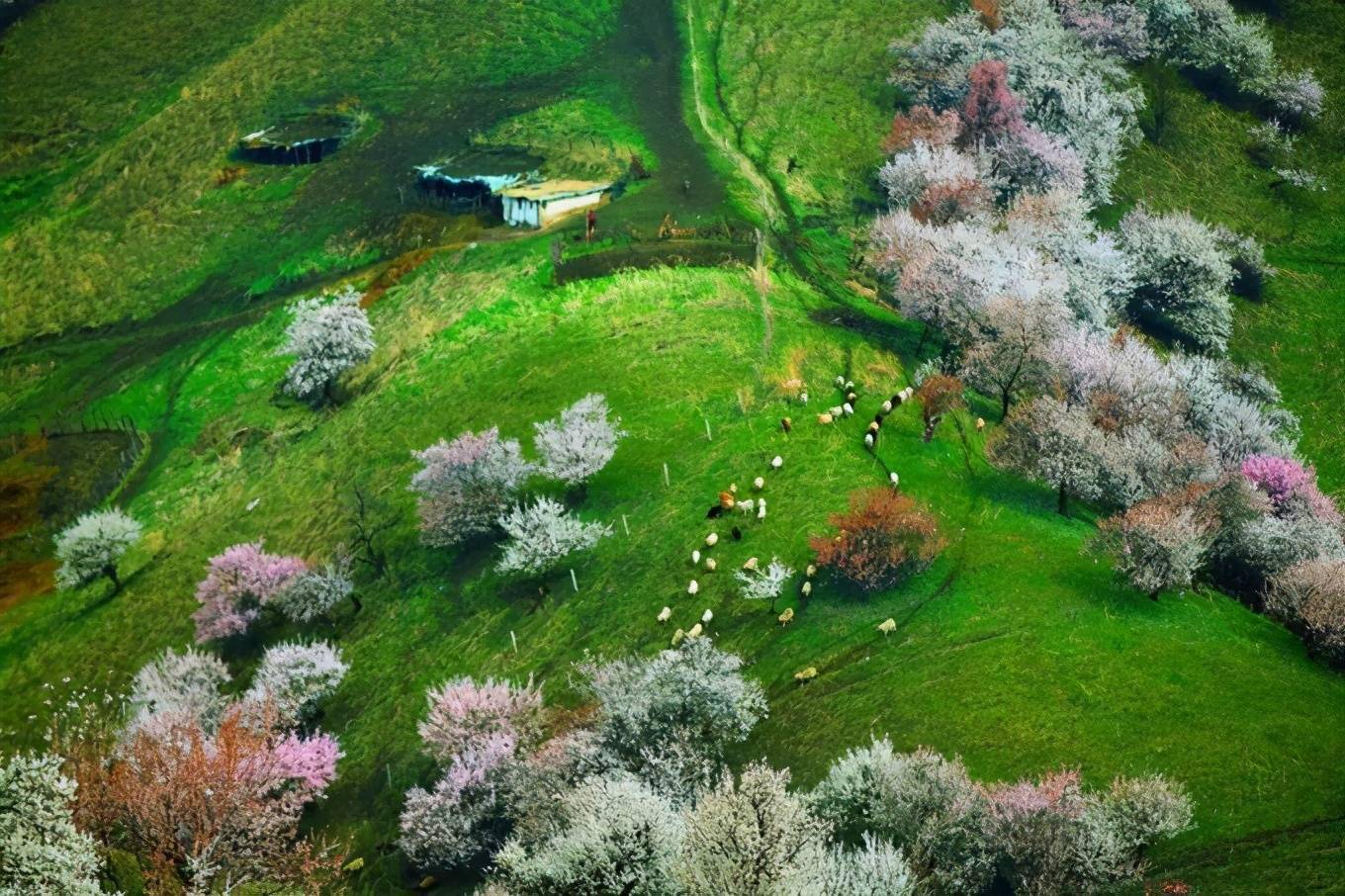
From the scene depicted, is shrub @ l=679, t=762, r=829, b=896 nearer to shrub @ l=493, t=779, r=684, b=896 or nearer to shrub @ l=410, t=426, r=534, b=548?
shrub @ l=493, t=779, r=684, b=896

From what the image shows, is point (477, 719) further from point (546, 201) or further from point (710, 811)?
point (546, 201)

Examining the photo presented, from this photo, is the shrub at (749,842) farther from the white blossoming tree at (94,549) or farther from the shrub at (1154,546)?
the white blossoming tree at (94,549)

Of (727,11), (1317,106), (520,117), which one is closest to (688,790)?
(520,117)

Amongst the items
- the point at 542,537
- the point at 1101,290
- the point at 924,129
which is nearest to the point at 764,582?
the point at 542,537

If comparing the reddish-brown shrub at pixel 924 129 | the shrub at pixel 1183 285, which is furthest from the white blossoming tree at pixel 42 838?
the shrub at pixel 1183 285

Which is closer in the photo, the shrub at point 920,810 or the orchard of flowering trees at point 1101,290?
the shrub at point 920,810

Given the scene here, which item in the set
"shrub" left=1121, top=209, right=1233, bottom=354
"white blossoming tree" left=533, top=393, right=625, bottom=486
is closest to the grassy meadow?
"white blossoming tree" left=533, top=393, right=625, bottom=486
